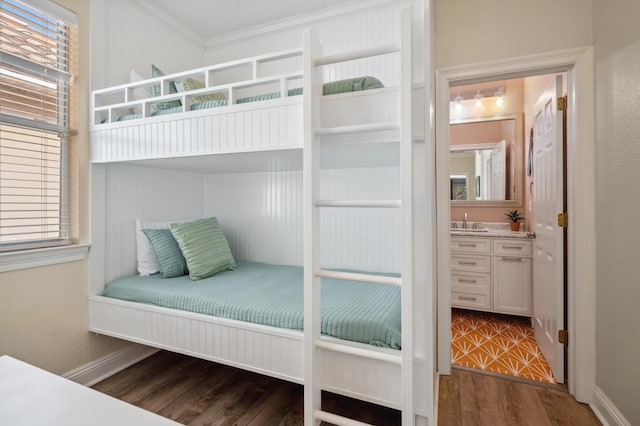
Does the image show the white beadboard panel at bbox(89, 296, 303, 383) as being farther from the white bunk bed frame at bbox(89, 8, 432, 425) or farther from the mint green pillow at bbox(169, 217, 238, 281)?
the mint green pillow at bbox(169, 217, 238, 281)

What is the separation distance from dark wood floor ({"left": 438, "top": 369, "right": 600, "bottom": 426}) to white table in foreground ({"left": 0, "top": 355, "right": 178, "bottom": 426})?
1.63 m

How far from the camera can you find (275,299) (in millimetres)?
1811

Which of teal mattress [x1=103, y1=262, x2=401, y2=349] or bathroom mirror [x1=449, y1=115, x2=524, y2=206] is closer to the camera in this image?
teal mattress [x1=103, y1=262, x2=401, y2=349]

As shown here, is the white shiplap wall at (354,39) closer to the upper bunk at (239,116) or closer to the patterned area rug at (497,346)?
the upper bunk at (239,116)

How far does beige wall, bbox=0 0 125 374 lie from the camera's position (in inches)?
72.7

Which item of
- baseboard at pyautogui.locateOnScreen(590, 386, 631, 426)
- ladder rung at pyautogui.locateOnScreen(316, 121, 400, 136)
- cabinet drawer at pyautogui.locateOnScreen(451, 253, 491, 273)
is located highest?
ladder rung at pyautogui.locateOnScreen(316, 121, 400, 136)

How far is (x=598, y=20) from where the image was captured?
6.11ft

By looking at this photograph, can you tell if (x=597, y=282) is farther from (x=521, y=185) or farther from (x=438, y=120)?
(x=521, y=185)

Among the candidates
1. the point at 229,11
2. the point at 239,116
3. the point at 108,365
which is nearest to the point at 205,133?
the point at 239,116

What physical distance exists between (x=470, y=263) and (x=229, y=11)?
10.6 feet

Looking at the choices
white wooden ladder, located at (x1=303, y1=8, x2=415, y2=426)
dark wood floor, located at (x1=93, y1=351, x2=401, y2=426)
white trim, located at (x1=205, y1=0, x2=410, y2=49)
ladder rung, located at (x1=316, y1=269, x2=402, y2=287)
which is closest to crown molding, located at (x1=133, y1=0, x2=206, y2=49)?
white trim, located at (x1=205, y1=0, x2=410, y2=49)

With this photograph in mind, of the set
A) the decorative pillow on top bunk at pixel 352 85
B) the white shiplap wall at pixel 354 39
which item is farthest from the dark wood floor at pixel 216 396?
the white shiplap wall at pixel 354 39

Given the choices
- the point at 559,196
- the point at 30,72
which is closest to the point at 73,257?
the point at 30,72

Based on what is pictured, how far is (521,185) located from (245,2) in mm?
3254
